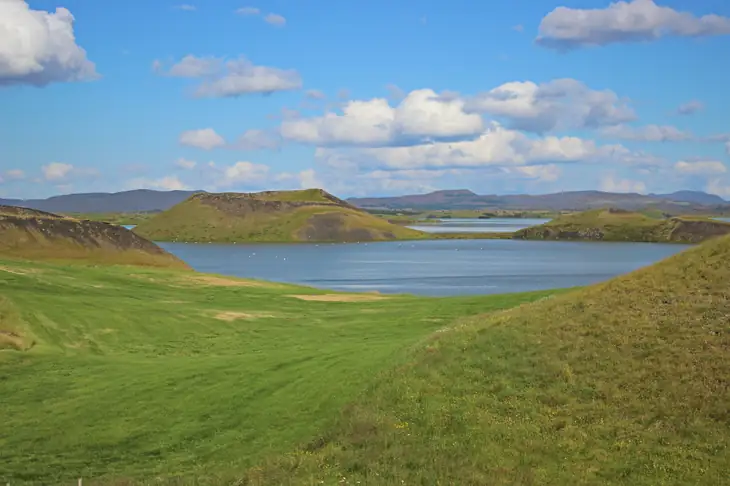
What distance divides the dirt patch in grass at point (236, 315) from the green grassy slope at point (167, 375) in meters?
0.16

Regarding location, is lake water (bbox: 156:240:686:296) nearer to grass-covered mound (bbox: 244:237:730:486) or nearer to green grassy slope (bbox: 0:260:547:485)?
green grassy slope (bbox: 0:260:547:485)

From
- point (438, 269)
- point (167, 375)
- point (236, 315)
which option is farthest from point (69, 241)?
point (167, 375)

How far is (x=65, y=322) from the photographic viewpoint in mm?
37812

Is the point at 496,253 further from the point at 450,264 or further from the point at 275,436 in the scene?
the point at 275,436

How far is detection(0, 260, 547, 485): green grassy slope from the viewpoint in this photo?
2088 centimetres

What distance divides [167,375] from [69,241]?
267ft

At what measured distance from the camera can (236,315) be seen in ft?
155

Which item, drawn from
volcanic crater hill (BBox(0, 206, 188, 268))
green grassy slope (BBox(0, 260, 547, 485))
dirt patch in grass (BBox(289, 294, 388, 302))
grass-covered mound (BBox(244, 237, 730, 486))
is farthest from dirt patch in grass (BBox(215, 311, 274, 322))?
volcanic crater hill (BBox(0, 206, 188, 268))

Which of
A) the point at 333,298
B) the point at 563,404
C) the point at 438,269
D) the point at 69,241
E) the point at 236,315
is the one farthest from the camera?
the point at 438,269

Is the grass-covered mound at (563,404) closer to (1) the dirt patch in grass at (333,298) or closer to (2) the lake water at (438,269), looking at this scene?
(1) the dirt patch in grass at (333,298)

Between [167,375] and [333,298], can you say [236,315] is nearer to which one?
[333,298]

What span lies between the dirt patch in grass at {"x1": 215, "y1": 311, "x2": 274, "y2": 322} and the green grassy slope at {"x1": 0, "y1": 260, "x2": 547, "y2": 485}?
158 mm

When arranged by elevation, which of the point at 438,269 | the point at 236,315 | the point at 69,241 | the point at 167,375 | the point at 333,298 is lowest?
the point at 438,269

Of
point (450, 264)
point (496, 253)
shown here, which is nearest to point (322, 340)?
point (450, 264)
